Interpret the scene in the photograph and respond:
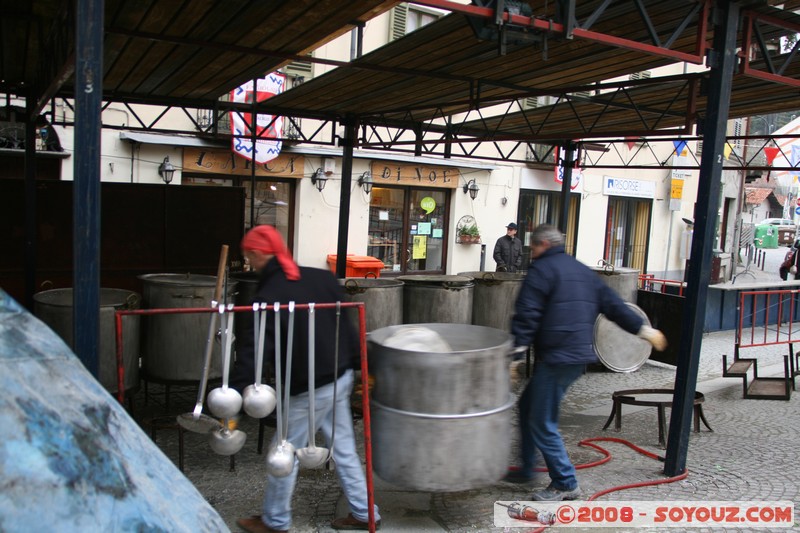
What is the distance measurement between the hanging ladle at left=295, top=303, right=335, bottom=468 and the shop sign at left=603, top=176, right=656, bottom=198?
62.6 ft

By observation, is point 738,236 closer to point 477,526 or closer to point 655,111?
point 655,111

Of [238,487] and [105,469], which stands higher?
[105,469]

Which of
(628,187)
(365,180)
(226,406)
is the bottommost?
(226,406)

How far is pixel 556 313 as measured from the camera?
439 cm

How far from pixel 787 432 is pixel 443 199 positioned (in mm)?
12359

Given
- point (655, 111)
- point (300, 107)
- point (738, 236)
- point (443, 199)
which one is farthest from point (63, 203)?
point (738, 236)

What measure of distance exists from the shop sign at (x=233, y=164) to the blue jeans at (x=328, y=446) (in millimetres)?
10705

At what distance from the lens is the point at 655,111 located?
9.13 meters

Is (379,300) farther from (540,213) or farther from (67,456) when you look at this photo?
(540,213)

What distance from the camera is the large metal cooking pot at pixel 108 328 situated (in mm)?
4914

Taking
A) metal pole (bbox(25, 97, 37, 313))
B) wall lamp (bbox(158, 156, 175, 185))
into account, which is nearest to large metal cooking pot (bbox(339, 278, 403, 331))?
metal pole (bbox(25, 97, 37, 313))

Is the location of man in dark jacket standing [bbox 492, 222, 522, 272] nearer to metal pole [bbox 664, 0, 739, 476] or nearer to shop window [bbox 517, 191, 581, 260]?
shop window [bbox 517, 191, 581, 260]

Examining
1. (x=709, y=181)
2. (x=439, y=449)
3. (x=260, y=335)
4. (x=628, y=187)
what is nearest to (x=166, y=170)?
(x=260, y=335)

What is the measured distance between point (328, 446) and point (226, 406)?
2.38 feet
